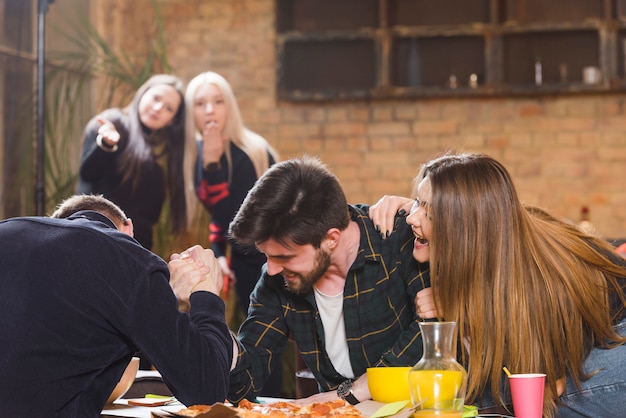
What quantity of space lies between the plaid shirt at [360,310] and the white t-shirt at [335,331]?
0.07 ft

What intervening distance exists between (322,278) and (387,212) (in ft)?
0.83

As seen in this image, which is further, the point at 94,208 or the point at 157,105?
the point at 157,105

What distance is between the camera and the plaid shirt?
7.60ft

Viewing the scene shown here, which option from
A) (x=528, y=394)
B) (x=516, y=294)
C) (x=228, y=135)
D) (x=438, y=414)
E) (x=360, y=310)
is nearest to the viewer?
(x=438, y=414)

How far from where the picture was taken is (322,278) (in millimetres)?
2414

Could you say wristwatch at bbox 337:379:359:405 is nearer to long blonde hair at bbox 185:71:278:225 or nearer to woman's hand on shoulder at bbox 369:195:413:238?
woman's hand on shoulder at bbox 369:195:413:238

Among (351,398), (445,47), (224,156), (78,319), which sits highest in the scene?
(445,47)

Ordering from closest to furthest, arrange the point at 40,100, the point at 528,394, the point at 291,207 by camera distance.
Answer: the point at 528,394 < the point at 291,207 < the point at 40,100

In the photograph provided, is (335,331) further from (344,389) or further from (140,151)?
(140,151)

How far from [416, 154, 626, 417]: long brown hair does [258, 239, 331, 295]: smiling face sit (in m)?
0.34

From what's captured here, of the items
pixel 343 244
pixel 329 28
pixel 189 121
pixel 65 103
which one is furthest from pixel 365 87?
pixel 343 244

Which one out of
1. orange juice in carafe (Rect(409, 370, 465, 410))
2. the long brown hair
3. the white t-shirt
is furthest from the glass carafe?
the white t-shirt

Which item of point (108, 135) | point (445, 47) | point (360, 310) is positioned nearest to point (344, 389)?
point (360, 310)

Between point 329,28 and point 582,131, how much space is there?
1686 millimetres
